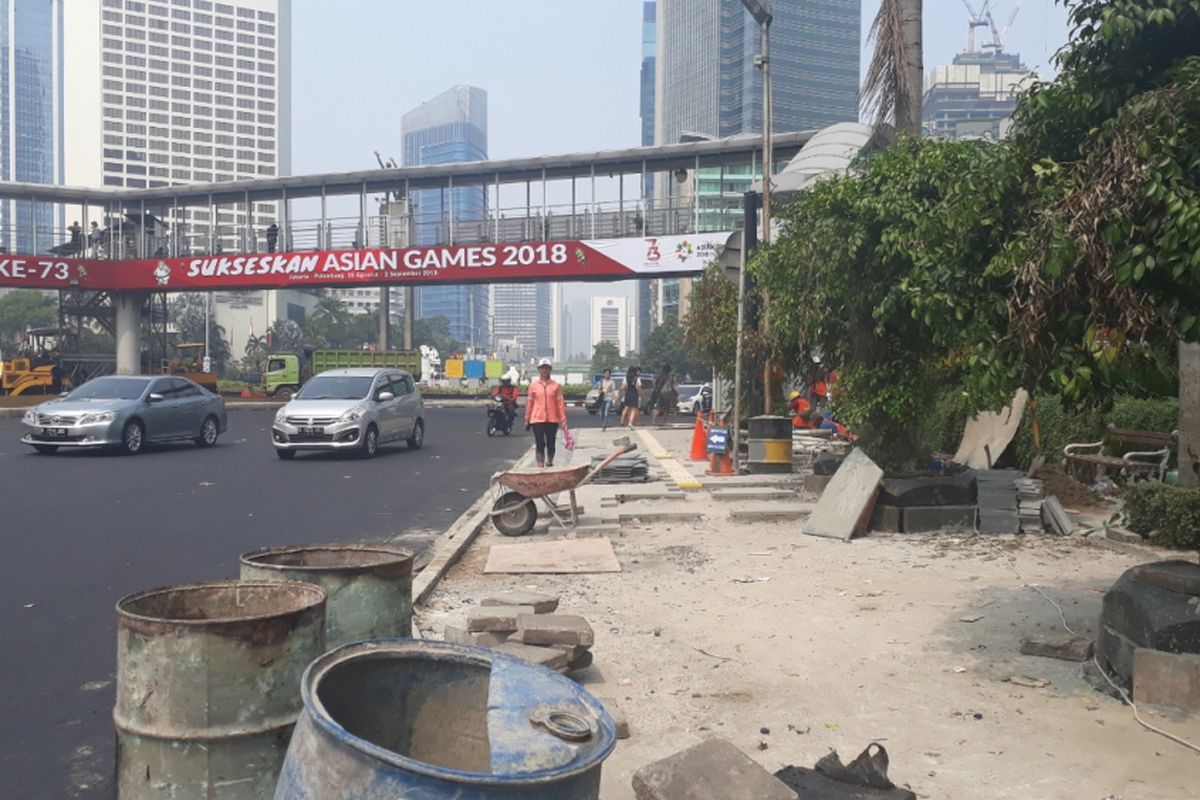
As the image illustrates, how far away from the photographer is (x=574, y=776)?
2545 millimetres

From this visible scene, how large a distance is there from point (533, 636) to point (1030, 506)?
20.6 ft

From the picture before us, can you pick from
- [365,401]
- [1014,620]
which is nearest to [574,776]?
[1014,620]

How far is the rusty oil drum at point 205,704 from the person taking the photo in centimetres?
319

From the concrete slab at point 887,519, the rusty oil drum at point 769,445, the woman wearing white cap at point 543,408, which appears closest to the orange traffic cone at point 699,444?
the rusty oil drum at point 769,445

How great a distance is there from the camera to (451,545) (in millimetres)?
9820

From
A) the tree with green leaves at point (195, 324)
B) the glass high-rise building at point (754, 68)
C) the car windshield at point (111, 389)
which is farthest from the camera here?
the tree with green leaves at point (195, 324)

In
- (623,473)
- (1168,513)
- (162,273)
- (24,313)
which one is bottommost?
(623,473)

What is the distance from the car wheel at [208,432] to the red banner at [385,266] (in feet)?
55.7

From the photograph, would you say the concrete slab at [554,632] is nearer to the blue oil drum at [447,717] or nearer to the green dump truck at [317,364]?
the blue oil drum at [447,717]

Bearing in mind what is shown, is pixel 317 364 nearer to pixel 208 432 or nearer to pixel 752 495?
pixel 208 432

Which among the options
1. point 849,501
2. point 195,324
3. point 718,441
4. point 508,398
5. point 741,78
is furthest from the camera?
point 741,78

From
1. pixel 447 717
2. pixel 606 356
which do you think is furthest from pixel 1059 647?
pixel 606 356

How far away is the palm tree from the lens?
12.9m

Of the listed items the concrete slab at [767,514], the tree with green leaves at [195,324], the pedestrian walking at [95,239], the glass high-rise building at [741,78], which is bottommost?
the concrete slab at [767,514]
